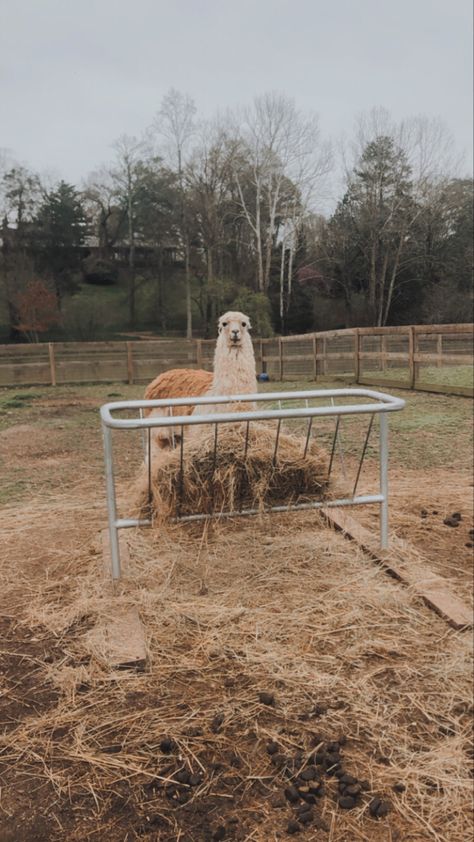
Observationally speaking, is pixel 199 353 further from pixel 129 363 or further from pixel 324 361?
pixel 324 361

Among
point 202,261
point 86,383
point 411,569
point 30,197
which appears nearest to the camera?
point 411,569

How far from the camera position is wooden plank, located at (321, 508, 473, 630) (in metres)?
2.07

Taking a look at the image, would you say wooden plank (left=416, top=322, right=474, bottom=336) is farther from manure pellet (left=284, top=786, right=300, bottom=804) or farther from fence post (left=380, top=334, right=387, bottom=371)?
manure pellet (left=284, top=786, right=300, bottom=804)

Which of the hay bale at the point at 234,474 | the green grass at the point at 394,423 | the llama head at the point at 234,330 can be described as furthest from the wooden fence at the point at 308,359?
the hay bale at the point at 234,474

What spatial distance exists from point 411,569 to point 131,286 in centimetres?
2543

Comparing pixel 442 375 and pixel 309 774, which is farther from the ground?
pixel 442 375

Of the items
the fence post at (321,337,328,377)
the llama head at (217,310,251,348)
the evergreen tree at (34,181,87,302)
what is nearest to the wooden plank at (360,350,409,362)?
the fence post at (321,337,328,377)

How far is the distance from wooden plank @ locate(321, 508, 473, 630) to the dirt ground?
2.3 inches

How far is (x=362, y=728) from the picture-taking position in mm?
1488

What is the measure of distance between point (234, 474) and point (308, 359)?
12586 millimetres

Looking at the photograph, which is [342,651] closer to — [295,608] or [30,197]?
[295,608]

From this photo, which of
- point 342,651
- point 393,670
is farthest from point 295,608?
point 393,670

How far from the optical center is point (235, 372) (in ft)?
12.1

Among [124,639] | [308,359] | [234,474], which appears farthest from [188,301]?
[124,639]
